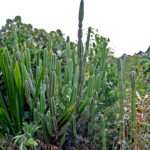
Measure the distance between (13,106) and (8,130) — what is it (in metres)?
0.22

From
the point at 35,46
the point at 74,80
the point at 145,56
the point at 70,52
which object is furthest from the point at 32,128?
the point at 145,56

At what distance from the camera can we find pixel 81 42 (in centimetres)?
414

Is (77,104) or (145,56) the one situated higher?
(145,56)

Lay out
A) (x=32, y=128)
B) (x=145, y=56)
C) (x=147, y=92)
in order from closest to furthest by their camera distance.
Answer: (x=32, y=128) < (x=147, y=92) < (x=145, y=56)

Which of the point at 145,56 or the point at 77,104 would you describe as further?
the point at 145,56

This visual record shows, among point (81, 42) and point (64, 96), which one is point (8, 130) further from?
point (81, 42)

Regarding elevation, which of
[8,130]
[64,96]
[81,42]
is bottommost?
[8,130]

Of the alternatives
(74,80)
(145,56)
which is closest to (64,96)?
(74,80)

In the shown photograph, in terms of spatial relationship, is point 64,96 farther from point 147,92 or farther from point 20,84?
point 147,92

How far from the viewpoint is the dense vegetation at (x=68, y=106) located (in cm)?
433

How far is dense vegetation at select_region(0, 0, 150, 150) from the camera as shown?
4.33 metres

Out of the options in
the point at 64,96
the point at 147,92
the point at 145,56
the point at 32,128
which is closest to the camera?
the point at 32,128

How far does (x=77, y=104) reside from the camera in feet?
15.0

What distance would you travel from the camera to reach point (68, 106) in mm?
4703
